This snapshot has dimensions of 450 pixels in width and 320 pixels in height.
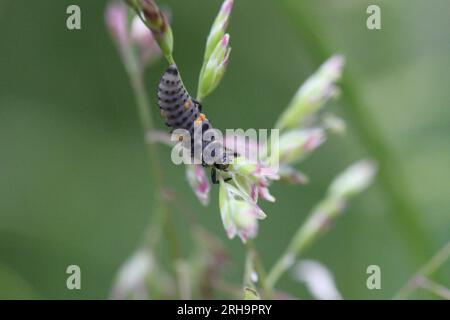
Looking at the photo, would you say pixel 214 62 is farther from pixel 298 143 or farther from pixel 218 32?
pixel 298 143

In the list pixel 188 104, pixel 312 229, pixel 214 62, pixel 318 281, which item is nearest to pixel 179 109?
pixel 188 104

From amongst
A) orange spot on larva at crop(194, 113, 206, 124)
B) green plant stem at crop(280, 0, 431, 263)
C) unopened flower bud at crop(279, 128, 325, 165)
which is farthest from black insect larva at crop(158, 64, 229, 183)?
green plant stem at crop(280, 0, 431, 263)

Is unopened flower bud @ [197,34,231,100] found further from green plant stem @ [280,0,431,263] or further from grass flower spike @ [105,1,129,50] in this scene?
green plant stem @ [280,0,431,263]

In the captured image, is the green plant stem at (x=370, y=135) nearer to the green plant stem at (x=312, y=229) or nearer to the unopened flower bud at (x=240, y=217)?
the green plant stem at (x=312, y=229)

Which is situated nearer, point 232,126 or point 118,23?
point 118,23

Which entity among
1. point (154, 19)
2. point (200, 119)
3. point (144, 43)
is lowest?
point (200, 119)

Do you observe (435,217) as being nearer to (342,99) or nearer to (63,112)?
(342,99)
